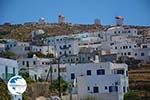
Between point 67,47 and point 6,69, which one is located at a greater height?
point 67,47

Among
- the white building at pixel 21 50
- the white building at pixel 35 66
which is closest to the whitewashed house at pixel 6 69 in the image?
the white building at pixel 35 66

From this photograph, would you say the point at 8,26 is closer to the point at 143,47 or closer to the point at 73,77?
the point at 143,47

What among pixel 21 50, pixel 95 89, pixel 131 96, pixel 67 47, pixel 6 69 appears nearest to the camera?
pixel 6 69

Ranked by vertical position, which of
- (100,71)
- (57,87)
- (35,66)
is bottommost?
(57,87)

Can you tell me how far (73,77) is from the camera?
22547mm

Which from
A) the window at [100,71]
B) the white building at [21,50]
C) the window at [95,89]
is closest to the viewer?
the window at [95,89]

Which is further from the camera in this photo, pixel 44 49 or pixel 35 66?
pixel 44 49

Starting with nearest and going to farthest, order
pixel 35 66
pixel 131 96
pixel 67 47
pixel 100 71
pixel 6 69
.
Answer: pixel 6 69 → pixel 131 96 → pixel 100 71 → pixel 35 66 → pixel 67 47

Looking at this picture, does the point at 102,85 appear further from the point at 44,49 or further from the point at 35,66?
the point at 44,49

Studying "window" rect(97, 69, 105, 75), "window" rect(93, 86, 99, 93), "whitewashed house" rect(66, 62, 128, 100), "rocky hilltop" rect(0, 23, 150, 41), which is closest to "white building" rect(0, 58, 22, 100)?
"whitewashed house" rect(66, 62, 128, 100)

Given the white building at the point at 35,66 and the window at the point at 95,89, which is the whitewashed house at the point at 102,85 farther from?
the white building at the point at 35,66

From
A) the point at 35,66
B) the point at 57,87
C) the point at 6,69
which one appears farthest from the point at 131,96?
the point at 35,66

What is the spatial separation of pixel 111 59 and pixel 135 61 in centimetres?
161

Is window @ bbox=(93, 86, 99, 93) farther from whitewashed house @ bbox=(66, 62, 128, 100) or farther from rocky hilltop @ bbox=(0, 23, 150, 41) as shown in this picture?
rocky hilltop @ bbox=(0, 23, 150, 41)
